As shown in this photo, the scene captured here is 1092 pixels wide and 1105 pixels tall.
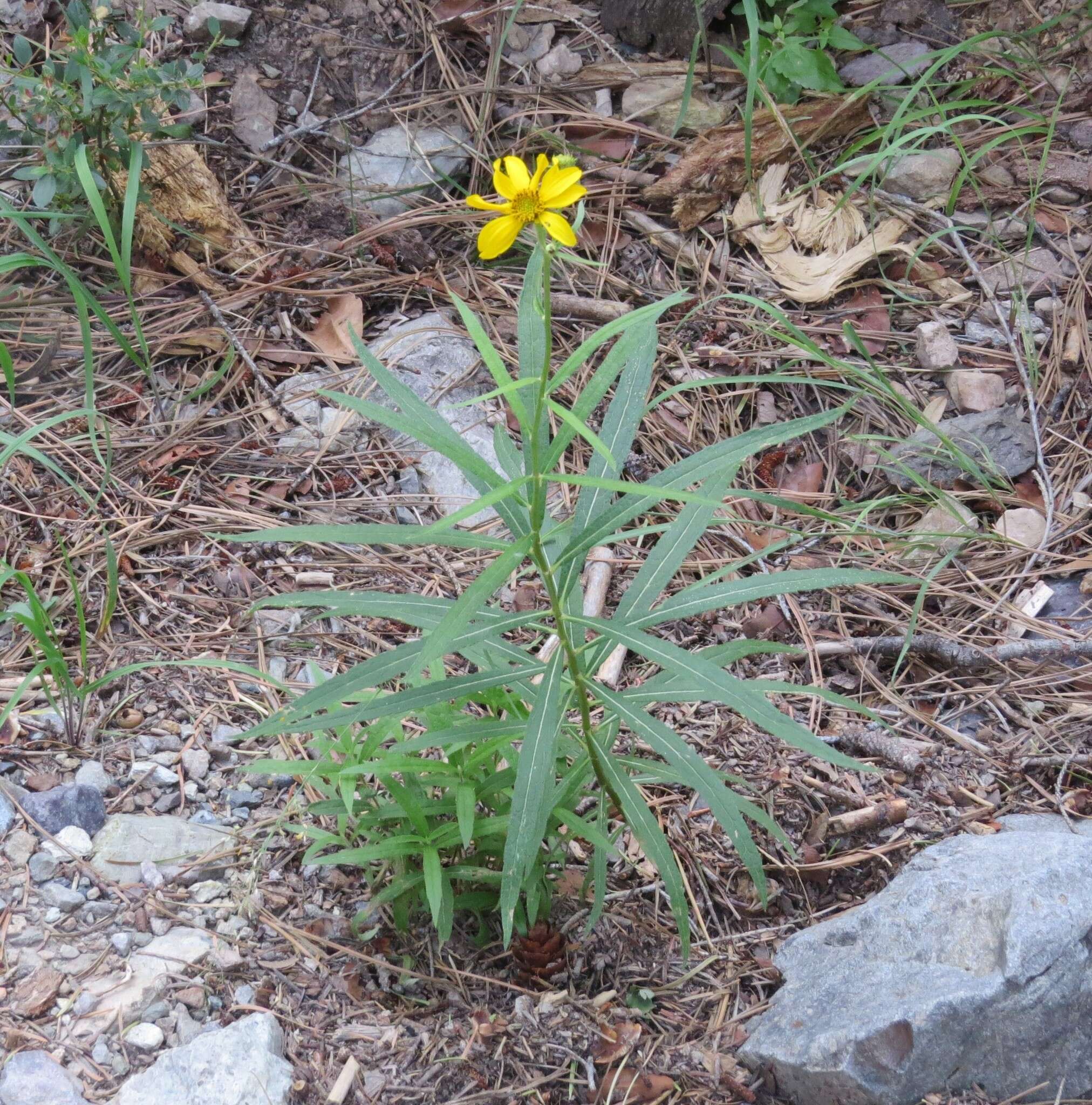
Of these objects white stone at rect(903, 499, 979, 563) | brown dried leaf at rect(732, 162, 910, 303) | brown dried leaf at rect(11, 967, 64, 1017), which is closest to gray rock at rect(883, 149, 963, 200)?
brown dried leaf at rect(732, 162, 910, 303)

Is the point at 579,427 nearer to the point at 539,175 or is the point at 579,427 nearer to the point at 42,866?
the point at 539,175

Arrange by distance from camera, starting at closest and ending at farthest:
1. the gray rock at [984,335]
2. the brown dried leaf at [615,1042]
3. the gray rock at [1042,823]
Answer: the brown dried leaf at [615,1042] → the gray rock at [1042,823] → the gray rock at [984,335]

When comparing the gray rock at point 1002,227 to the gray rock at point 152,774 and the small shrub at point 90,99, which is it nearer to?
the small shrub at point 90,99

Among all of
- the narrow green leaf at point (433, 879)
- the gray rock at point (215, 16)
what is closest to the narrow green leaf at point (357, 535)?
the narrow green leaf at point (433, 879)

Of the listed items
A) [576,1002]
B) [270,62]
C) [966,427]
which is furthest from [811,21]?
[576,1002]

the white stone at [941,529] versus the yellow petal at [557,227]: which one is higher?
the yellow petal at [557,227]

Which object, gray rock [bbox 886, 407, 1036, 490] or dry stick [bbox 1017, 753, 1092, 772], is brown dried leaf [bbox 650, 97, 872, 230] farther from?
dry stick [bbox 1017, 753, 1092, 772]

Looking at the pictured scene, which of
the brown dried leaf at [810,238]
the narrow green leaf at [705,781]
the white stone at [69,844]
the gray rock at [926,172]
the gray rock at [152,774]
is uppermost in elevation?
the gray rock at [926,172]
